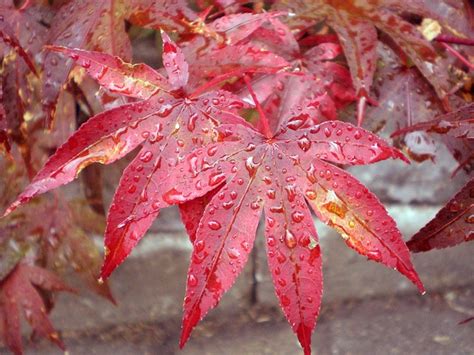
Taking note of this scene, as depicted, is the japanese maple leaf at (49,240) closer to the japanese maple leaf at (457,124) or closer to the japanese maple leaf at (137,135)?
the japanese maple leaf at (137,135)

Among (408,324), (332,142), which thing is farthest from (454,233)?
(408,324)

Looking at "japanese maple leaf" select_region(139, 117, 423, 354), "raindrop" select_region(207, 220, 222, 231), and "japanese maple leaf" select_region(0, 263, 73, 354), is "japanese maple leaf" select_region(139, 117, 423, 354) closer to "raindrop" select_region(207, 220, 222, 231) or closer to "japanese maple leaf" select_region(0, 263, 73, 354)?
"raindrop" select_region(207, 220, 222, 231)

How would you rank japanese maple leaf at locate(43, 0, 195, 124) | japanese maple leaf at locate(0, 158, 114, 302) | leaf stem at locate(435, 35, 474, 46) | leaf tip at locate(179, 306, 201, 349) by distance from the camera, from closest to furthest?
leaf tip at locate(179, 306, 201, 349) → japanese maple leaf at locate(43, 0, 195, 124) → leaf stem at locate(435, 35, 474, 46) → japanese maple leaf at locate(0, 158, 114, 302)

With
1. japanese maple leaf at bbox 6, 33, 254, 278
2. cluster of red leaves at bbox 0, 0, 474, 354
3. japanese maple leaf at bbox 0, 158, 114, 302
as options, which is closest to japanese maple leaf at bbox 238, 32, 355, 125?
cluster of red leaves at bbox 0, 0, 474, 354

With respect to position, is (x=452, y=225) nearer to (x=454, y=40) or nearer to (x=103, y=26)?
(x=454, y=40)

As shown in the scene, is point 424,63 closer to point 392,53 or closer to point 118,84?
point 392,53

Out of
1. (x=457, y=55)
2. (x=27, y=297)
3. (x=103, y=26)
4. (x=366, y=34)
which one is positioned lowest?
(x=27, y=297)

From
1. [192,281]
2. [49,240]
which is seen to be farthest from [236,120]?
[49,240]
